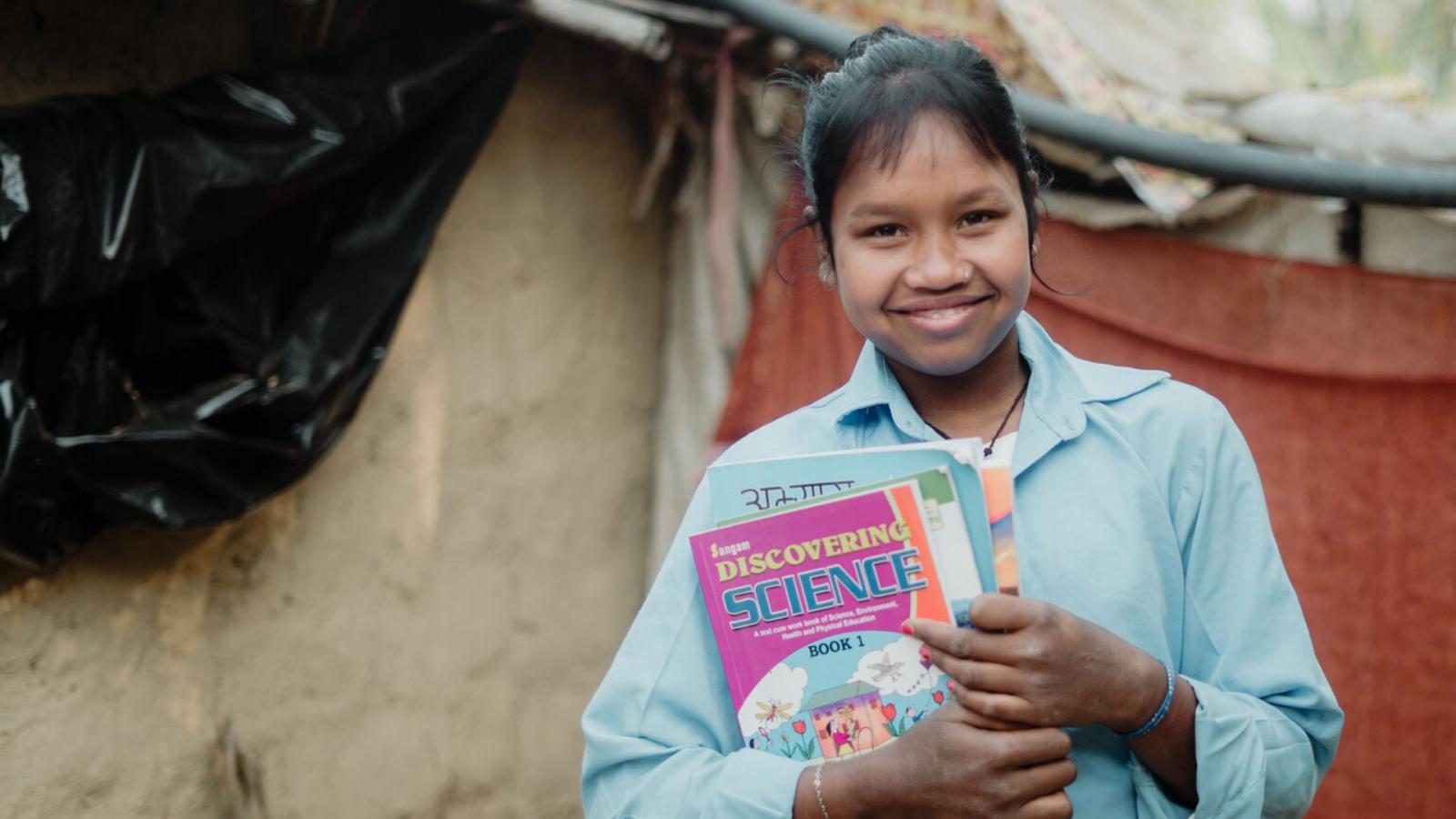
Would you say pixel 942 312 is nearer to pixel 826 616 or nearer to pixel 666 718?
pixel 826 616

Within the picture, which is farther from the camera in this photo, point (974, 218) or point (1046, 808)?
point (974, 218)

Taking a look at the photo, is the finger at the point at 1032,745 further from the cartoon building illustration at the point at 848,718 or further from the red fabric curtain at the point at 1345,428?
the red fabric curtain at the point at 1345,428

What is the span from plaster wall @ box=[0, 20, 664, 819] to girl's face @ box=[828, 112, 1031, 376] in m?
2.10

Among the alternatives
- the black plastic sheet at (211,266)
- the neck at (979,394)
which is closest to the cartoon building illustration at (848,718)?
the neck at (979,394)

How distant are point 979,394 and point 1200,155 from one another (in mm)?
1862

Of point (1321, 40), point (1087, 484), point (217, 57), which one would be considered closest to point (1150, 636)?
point (1087, 484)

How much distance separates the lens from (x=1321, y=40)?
9.89m

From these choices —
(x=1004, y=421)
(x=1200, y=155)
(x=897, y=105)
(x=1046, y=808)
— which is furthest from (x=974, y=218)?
(x=1200, y=155)

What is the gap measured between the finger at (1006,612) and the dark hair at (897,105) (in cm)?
49

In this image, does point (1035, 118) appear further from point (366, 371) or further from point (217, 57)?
point (217, 57)

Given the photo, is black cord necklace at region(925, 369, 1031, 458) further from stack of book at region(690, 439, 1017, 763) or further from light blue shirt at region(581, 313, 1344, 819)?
stack of book at region(690, 439, 1017, 763)

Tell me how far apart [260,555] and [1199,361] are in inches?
96.8

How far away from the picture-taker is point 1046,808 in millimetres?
1156

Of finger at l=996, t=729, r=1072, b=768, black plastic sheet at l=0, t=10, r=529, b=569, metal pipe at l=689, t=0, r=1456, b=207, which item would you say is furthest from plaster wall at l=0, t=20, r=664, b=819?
finger at l=996, t=729, r=1072, b=768
